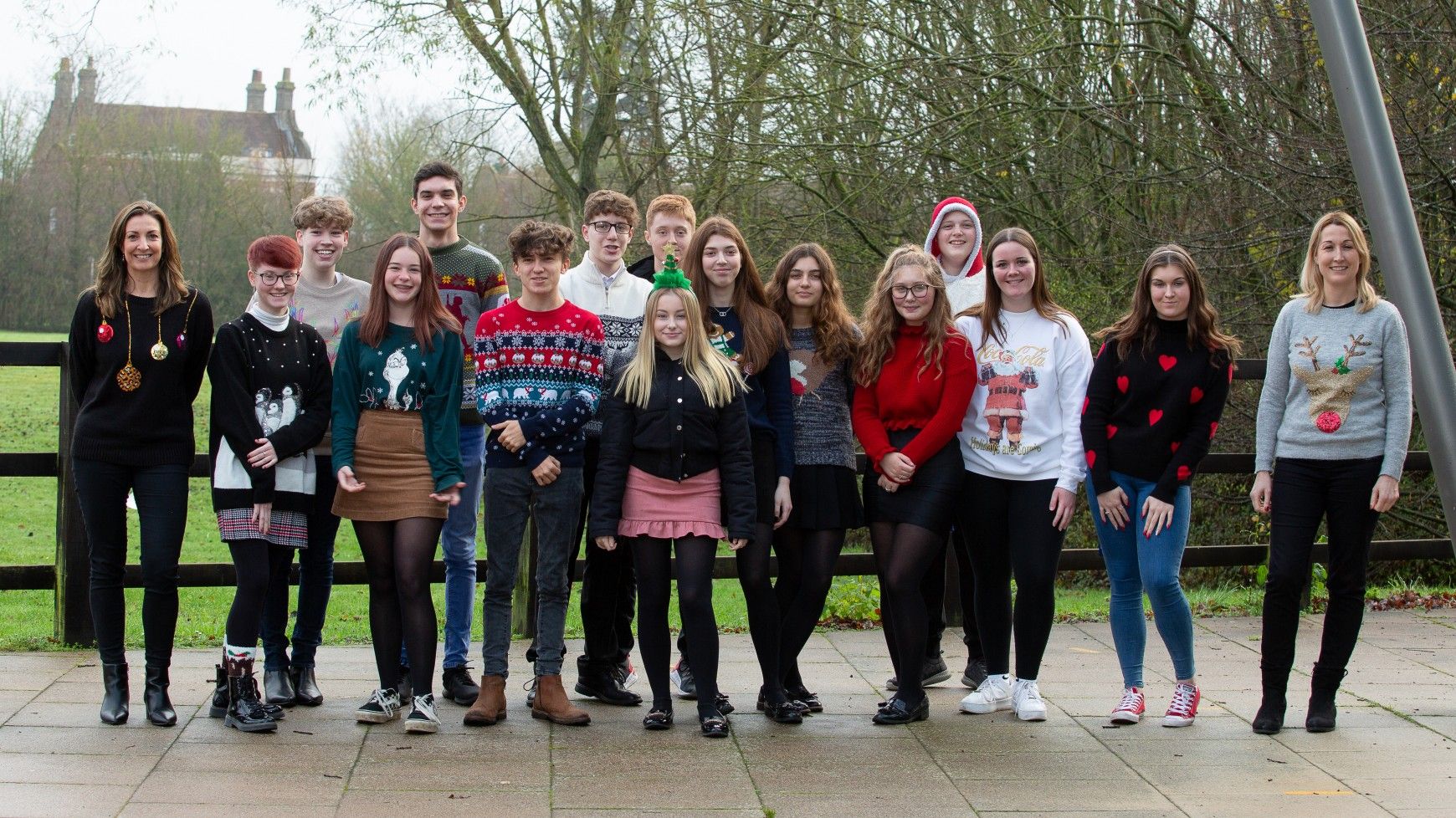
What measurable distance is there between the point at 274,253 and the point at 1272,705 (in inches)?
151

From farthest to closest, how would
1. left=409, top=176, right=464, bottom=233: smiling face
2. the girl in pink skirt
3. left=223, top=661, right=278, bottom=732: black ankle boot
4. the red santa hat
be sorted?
1. the red santa hat
2. left=409, top=176, right=464, bottom=233: smiling face
3. the girl in pink skirt
4. left=223, top=661, right=278, bottom=732: black ankle boot

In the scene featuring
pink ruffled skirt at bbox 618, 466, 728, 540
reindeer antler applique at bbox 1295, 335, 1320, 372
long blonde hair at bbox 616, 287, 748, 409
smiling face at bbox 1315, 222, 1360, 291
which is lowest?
pink ruffled skirt at bbox 618, 466, 728, 540

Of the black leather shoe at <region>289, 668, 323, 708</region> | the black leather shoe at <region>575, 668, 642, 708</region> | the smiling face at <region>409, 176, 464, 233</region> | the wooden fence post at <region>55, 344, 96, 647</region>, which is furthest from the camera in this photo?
the wooden fence post at <region>55, 344, 96, 647</region>

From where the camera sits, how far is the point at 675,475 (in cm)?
486

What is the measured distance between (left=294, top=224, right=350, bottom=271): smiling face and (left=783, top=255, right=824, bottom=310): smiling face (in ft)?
5.54

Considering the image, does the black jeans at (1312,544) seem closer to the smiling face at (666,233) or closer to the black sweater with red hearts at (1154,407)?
the black sweater with red hearts at (1154,407)

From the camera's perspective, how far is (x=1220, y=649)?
6.48 meters

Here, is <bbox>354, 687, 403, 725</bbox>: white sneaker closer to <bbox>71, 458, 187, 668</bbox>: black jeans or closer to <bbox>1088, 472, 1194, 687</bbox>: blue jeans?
<bbox>71, 458, 187, 668</bbox>: black jeans

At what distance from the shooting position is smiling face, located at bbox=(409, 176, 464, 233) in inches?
213

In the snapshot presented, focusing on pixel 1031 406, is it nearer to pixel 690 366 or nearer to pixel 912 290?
pixel 912 290

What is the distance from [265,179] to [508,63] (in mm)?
16847

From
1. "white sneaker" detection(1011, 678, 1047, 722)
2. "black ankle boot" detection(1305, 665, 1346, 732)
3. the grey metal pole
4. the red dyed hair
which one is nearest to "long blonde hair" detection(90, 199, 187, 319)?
the red dyed hair

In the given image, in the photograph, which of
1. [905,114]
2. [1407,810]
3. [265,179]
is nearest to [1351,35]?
[1407,810]

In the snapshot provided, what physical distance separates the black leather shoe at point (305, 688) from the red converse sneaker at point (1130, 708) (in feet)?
9.55
